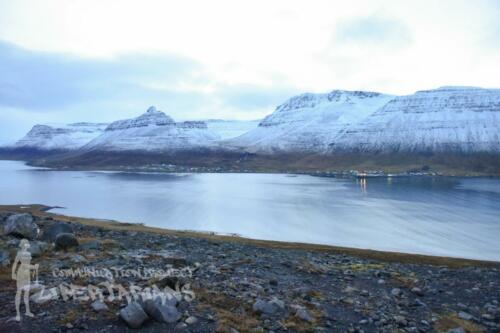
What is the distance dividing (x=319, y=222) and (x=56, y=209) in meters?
51.3

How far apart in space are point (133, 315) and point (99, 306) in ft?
6.13

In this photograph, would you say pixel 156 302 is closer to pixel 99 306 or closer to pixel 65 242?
pixel 99 306

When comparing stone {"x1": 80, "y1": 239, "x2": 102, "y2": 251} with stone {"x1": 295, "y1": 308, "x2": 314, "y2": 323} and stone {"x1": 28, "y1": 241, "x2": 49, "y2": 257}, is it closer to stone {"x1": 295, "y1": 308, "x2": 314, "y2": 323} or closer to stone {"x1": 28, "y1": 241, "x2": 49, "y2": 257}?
stone {"x1": 28, "y1": 241, "x2": 49, "y2": 257}

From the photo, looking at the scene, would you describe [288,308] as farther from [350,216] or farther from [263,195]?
[263,195]

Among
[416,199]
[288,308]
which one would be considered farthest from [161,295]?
[416,199]

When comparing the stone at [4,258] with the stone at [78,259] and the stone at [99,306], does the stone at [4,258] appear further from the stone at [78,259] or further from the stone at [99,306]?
the stone at [99,306]

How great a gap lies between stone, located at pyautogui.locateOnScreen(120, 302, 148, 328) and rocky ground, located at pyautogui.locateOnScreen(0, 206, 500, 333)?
30mm

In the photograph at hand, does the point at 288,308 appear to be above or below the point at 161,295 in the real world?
below

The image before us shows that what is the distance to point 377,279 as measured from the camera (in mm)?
22953

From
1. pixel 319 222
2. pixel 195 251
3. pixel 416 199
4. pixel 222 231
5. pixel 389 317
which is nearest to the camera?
pixel 389 317

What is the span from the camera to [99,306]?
550 inches

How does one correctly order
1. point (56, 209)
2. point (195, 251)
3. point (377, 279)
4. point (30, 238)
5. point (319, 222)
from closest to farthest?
point (377, 279) < point (30, 238) < point (195, 251) < point (319, 222) < point (56, 209)

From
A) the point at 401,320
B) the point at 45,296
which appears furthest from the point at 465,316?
the point at 45,296

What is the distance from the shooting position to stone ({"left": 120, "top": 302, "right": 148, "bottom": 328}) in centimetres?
1270
